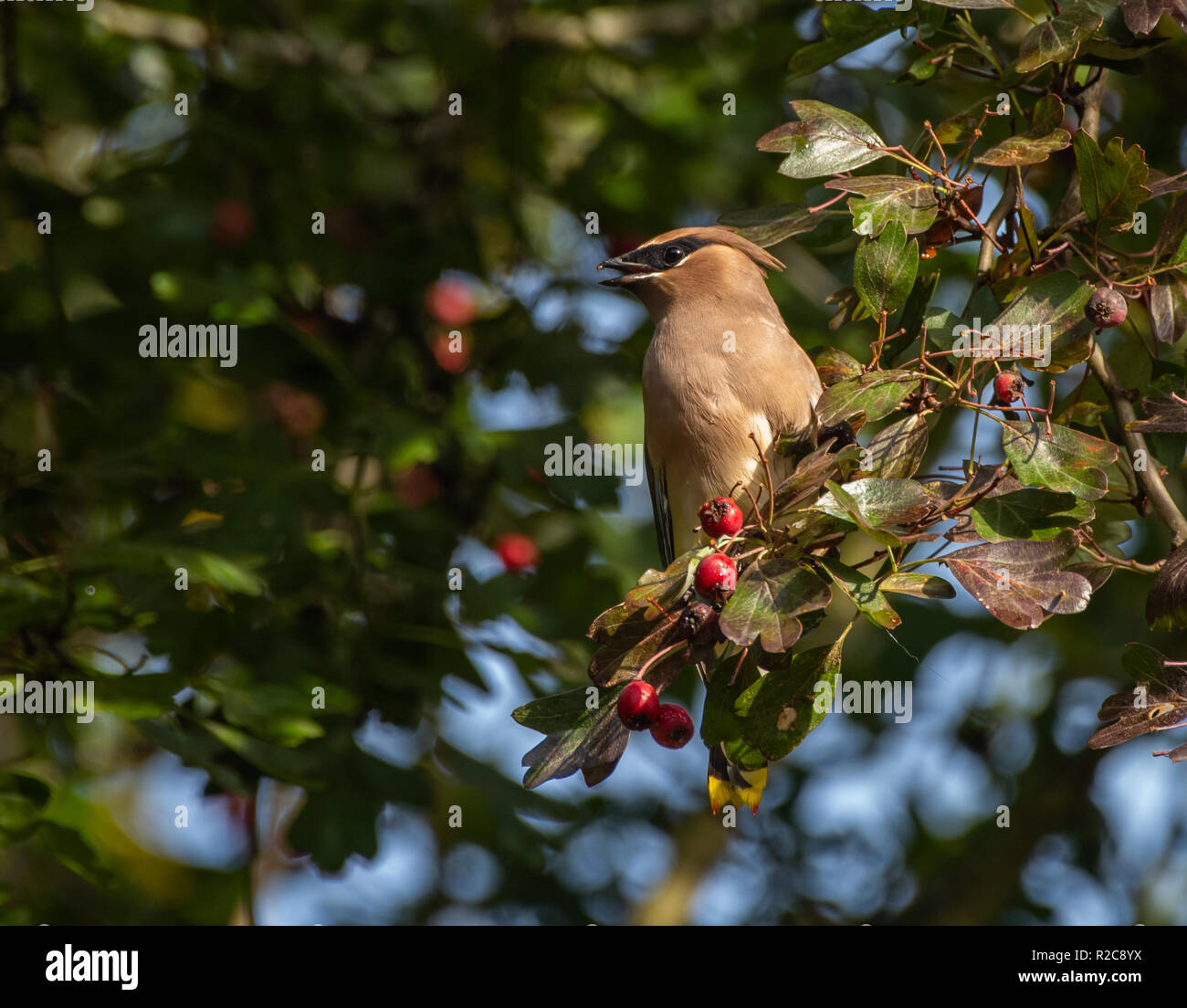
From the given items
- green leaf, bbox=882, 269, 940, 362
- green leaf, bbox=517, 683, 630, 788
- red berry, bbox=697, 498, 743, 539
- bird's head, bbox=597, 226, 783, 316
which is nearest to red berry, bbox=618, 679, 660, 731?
green leaf, bbox=517, 683, 630, 788

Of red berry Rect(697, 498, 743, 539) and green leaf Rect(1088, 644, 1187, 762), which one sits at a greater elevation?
red berry Rect(697, 498, 743, 539)

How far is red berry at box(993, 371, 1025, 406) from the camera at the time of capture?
6.84ft

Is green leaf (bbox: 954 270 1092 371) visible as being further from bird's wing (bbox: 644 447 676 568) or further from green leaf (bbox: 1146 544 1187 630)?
bird's wing (bbox: 644 447 676 568)

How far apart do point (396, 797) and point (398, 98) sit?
2581 mm

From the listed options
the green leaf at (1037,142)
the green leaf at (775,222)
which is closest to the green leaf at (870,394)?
the green leaf at (1037,142)

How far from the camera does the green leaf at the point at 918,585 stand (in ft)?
6.29

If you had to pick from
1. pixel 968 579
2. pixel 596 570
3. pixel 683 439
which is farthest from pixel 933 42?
pixel 596 570


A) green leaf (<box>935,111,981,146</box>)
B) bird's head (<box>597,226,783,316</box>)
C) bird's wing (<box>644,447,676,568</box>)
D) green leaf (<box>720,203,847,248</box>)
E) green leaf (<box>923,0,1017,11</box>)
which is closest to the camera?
green leaf (<box>923,0,1017,11</box>)

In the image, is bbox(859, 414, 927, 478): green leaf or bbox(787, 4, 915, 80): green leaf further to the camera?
bbox(787, 4, 915, 80): green leaf

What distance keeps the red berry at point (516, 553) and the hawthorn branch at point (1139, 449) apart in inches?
96.7

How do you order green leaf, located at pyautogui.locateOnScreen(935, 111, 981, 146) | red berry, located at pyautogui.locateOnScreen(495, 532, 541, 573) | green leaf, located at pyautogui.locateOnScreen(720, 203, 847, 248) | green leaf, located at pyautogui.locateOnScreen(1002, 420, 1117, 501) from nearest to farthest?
green leaf, located at pyautogui.locateOnScreen(1002, 420, 1117, 501), green leaf, located at pyautogui.locateOnScreen(935, 111, 981, 146), green leaf, located at pyautogui.locateOnScreen(720, 203, 847, 248), red berry, located at pyautogui.locateOnScreen(495, 532, 541, 573)

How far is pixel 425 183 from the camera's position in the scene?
465 centimetres

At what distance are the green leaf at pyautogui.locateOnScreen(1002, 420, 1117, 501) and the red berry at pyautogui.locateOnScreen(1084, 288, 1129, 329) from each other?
19cm

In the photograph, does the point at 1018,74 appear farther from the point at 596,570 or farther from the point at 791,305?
the point at 596,570
